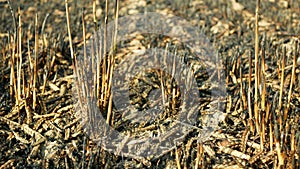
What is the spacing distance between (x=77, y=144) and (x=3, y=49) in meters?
0.84

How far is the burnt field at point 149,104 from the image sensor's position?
5.09 feet

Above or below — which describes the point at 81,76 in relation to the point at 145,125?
above

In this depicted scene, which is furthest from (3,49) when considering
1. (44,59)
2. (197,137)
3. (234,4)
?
(234,4)

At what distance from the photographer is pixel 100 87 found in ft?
5.66

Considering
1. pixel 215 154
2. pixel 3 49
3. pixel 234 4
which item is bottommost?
pixel 215 154

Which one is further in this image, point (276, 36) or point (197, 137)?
point (276, 36)

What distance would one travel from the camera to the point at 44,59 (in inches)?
86.0

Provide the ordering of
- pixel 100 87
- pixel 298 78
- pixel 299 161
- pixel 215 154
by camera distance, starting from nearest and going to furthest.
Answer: pixel 299 161 < pixel 215 154 < pixel 100 87 < pixel 298 78

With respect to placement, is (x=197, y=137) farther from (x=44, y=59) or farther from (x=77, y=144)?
(x=44, y=59)

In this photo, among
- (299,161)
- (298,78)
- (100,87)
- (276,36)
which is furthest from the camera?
(276,36)

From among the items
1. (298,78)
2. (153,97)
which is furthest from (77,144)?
(298,78)

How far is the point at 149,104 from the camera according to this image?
1.89 meters

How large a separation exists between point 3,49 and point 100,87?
76 cm

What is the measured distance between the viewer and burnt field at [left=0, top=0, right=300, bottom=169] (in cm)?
155
